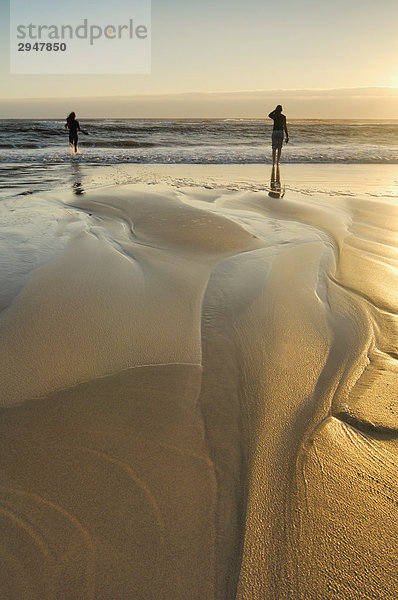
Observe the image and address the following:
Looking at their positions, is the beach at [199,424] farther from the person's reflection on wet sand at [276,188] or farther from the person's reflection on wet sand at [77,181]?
the person's reflection on wet sand at [77,181]

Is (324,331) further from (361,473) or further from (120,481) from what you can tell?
(120,481)

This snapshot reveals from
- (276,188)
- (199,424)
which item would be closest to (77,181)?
(276,188)

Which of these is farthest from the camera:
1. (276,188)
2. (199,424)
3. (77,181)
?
(77,181)

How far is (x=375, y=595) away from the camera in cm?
107

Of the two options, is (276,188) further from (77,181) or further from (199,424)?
(199,424)

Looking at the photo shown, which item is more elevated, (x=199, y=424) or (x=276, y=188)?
(x=276, y=188)

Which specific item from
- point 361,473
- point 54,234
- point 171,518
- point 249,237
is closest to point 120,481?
point 171,518

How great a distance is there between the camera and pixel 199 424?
1703mm

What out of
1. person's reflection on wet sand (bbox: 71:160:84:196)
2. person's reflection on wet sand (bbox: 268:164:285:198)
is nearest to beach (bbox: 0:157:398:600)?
person's reflection on wet sand (bbox: 268:164:285:198)

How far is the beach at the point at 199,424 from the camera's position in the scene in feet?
3.81

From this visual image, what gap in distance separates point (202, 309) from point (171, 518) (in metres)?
1.63

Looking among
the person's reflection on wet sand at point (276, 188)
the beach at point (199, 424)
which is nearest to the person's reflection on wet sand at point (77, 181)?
the person's reflection on wet sand at point (276, 188)

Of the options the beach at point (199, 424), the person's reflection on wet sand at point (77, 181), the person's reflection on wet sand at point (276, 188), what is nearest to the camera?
the beach at point (199, 424)

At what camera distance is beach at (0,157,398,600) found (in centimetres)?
116
